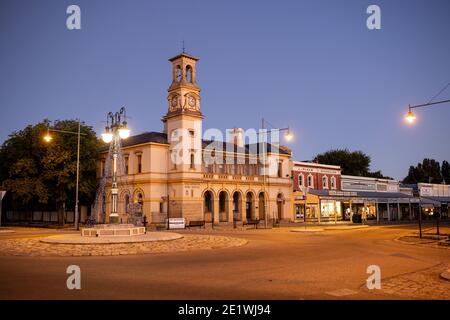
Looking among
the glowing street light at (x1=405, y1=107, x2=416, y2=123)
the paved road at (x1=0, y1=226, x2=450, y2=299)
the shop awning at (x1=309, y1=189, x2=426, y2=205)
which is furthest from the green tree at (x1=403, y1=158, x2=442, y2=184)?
the paved road at (x1=0, y1=226, x2=450, y2=299)

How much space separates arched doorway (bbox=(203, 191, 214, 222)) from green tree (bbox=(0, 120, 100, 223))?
43.8 ft

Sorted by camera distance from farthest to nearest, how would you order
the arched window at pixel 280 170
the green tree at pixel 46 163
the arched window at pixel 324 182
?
the arched window at pixel 324 182 < the arched window at pixel 280 170 < the green tree at pixel 46 163

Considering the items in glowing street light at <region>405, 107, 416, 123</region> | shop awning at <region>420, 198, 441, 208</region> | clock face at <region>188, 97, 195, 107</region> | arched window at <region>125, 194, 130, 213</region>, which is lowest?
shop awning at <region>420, 198, 441, 208</region>

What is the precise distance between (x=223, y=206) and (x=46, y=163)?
20.8m

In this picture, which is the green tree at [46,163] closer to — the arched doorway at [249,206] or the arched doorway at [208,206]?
the arched doorway at [208,206]

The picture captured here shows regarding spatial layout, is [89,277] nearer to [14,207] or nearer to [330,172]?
[330,172]

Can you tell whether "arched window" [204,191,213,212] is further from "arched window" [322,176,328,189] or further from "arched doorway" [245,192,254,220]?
"arched window" [322,176,328,189]

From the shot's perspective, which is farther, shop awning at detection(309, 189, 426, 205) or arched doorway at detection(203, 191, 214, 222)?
shop awning at detection(309, 189, 426, 205)

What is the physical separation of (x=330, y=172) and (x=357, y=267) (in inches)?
1778

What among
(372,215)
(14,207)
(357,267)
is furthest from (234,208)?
(357,267)

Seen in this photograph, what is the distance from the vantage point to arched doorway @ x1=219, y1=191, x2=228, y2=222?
46.6m

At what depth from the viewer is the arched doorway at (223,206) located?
1835 inches

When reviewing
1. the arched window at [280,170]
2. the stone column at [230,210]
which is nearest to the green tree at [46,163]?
the stone column at [230,210]

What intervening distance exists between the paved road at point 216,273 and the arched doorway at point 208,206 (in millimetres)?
27960
